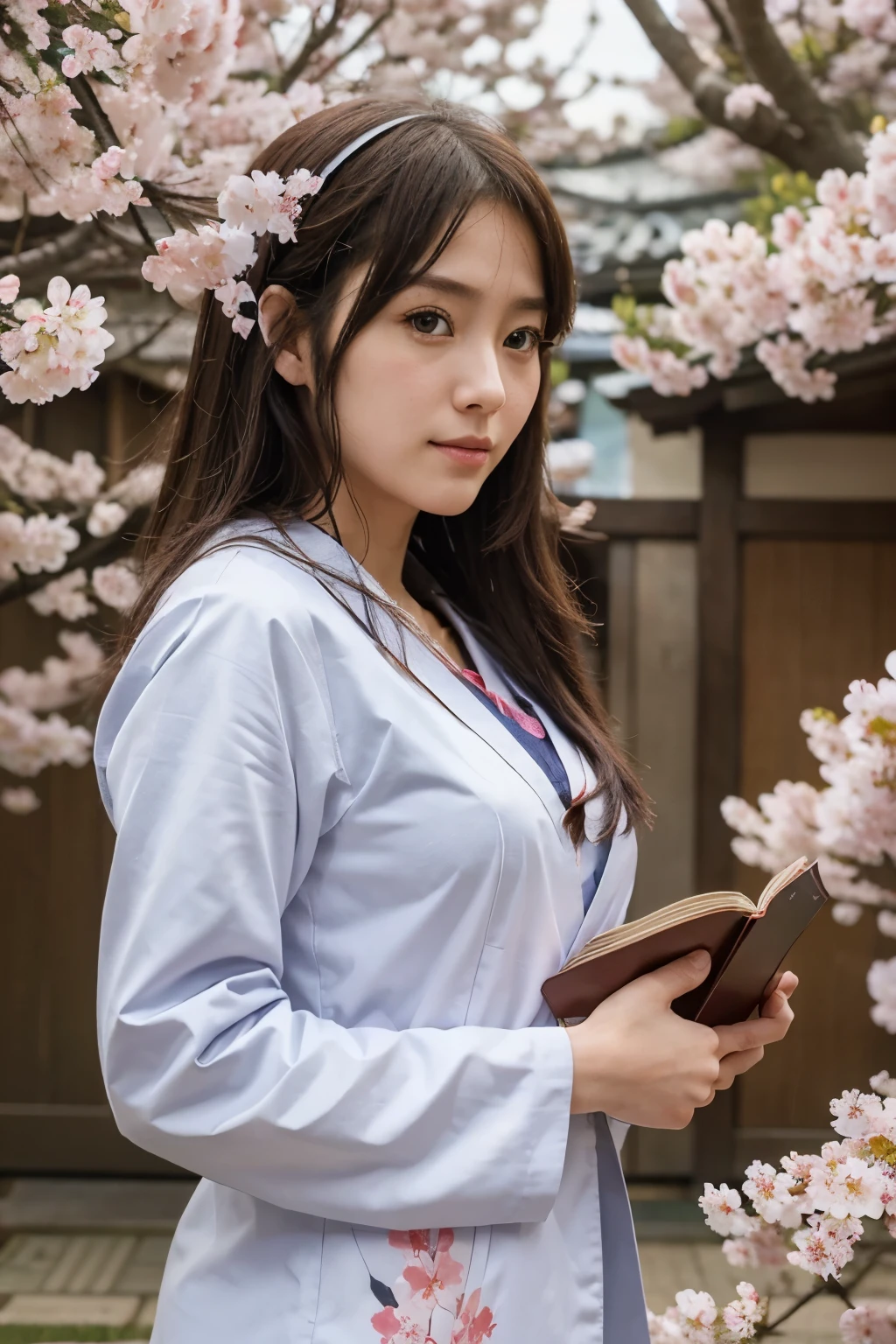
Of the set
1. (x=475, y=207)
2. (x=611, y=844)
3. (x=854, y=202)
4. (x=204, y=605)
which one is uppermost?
(x=854, y=202)

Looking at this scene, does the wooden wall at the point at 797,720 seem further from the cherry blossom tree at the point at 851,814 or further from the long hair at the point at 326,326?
the long hair at the point at 326,326

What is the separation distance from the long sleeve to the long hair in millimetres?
195

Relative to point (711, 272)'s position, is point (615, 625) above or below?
below

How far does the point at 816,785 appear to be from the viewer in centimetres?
480

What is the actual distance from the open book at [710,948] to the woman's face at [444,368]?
477 millimetres

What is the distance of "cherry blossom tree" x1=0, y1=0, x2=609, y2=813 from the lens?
1436mm

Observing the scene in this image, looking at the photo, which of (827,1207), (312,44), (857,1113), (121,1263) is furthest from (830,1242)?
(121,1263)

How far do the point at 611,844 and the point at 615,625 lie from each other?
3.67 meters

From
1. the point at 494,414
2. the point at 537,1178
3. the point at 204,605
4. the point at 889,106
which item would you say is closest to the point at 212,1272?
the point at 537,1178

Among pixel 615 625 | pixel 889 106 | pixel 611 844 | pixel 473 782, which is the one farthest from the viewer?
pixel 615 625

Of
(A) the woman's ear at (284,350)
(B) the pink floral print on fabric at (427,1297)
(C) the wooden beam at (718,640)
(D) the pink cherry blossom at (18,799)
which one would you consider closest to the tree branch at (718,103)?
(C) the wooden beam at (718,640)

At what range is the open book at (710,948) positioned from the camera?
3.84 ft

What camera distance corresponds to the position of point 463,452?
1.30 m

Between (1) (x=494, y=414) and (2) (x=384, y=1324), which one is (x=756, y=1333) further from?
(1) (x=494, y=414)
